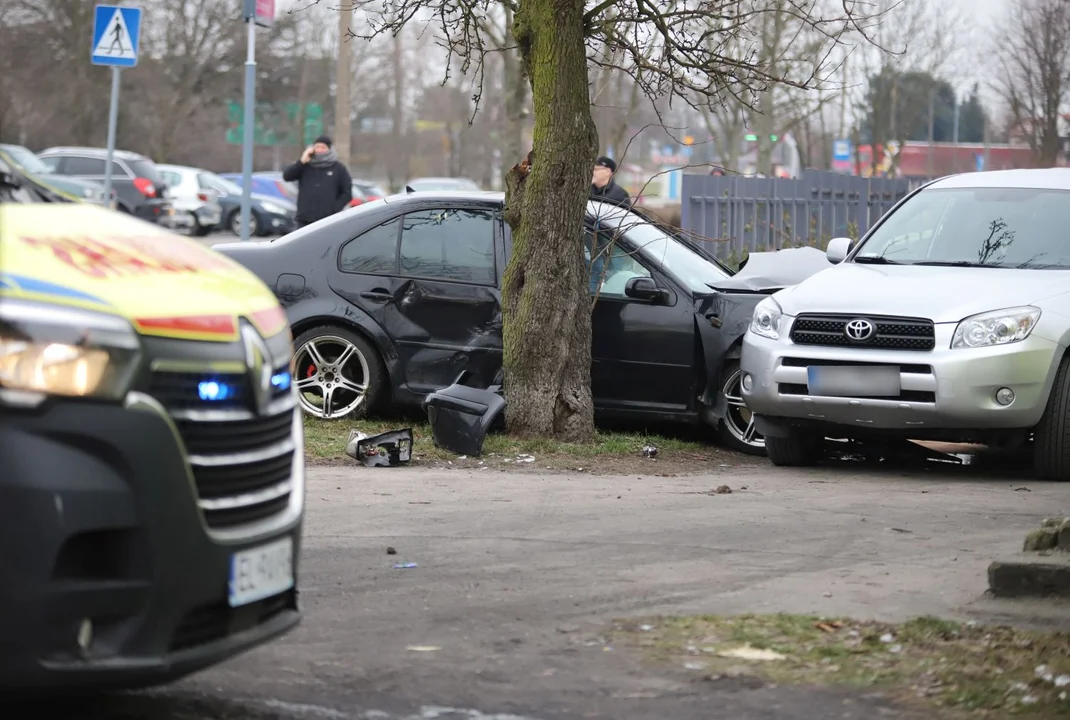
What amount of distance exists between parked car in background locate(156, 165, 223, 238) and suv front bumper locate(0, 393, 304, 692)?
3352cm

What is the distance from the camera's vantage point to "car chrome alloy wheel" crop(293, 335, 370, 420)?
9711 mm

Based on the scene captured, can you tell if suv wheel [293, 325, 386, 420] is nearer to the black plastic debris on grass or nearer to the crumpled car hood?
the black plastic debris on grass

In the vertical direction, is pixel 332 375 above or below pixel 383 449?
above

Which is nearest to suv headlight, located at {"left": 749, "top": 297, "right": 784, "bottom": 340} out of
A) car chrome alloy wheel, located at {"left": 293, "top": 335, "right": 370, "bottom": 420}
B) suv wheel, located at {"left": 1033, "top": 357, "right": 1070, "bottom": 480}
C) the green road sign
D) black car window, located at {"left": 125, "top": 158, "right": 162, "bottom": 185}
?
suv wheel, located at {"left": 1033, "top": 357, "right": 1070, "bottom": 480}

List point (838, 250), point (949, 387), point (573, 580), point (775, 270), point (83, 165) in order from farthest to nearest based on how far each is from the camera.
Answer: point (83, 165)
point (775, 270)
point (838, 250)
point (949, 387)
point (573, 580)

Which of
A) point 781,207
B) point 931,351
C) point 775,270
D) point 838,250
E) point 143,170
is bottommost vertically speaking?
point 931,351

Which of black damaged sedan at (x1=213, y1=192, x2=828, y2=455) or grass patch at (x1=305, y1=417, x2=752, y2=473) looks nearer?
grass patch at (x1=305, y1=417, x2=752, y2=473)

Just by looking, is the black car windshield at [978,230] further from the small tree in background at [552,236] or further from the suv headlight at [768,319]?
the small tree in background at [552,236]

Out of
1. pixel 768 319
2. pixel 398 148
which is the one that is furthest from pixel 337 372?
pixel 398 148

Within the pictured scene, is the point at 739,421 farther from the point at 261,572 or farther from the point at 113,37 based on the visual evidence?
the point at 113,37

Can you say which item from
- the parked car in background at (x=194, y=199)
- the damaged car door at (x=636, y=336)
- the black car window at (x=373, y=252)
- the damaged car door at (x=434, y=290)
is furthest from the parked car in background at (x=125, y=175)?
the damaged car door at (x=636, y=336)

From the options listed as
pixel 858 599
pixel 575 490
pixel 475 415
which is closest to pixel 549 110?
pixel 475 415

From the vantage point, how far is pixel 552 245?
9.23 meters

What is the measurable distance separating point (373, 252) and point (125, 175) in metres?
24.5
